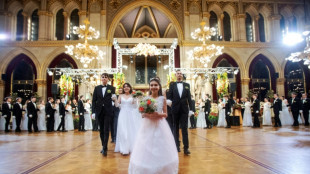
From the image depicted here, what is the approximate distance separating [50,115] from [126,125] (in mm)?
7050

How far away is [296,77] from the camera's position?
18672 millimetres


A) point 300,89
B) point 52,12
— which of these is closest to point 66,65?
point 52,12

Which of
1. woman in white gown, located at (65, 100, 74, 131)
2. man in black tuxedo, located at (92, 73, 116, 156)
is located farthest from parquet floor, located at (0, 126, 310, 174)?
woman in white gown, located at (65, 100, 74, 131)

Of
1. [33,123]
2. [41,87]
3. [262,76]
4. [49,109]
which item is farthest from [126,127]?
[262,76]

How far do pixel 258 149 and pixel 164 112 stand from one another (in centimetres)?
275

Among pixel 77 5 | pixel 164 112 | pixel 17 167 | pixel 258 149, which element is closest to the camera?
pixel 164 112

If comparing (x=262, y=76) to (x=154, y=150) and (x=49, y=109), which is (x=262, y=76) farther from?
(x=154, y=150)

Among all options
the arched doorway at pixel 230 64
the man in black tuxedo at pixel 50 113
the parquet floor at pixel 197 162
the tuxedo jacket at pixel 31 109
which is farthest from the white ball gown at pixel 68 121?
the arched doorway at pixel 230 64

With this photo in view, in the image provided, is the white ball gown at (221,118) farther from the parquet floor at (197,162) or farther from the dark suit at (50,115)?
the dark suit at (50,115)

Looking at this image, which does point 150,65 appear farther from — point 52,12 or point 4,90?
point 4,90

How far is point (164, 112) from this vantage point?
3186mm

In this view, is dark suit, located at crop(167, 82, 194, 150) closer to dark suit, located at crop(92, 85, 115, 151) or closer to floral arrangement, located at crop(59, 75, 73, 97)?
dark suit, located at crop(92, 85, 115, 151)

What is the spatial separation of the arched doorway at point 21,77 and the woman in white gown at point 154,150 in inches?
646

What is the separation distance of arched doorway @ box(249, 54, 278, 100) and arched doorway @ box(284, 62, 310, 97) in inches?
49.6
